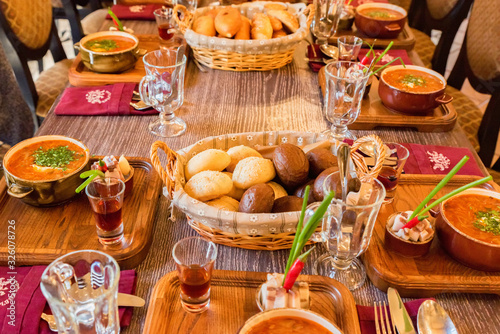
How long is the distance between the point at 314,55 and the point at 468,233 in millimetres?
1077

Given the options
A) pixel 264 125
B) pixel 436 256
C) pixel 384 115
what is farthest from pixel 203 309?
pixel 384 115

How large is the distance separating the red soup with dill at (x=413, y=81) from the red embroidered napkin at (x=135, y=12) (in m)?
1.16

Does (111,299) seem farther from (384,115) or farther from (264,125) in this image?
(384,115)

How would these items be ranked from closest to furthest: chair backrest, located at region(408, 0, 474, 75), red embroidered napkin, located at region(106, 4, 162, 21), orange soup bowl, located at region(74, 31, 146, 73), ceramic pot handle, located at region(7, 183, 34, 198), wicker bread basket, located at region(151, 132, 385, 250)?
wicker bread basket, located at region(151, 132, 385, 250) < ceramic pot handle, located at region(7, 183, 34, 198) < orange soup bowl, located at region(74, 31, 146, 73) < red embroidered napkin, located at region(106, 4, 162, 21) < chair backrest, located at region(408, 0, 474, 75)

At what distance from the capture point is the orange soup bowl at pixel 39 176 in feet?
3.39

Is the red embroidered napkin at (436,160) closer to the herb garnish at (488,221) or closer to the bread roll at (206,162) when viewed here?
the herb garnish at (488,221)

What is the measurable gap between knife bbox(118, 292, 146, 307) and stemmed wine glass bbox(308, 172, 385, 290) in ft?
1.14

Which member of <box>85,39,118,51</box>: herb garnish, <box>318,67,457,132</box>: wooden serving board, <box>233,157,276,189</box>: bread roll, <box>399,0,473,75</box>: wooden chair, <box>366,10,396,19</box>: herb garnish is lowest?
<box>399,0,473,75</box>: wooden chair

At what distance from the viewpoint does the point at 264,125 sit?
1501mm

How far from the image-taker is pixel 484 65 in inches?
81.4

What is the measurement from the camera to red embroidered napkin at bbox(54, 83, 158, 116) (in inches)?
59.2

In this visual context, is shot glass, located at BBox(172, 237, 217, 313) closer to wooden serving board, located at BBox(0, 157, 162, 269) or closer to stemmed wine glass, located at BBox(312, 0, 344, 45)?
wooden serving board, located at BBox(0, 157, 162, 269)

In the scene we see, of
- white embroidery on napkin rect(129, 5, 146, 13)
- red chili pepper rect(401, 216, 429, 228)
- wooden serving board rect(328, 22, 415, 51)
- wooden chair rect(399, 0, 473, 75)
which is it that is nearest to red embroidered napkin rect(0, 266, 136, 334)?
red chili pepper rect(401, 216, 429, 228)

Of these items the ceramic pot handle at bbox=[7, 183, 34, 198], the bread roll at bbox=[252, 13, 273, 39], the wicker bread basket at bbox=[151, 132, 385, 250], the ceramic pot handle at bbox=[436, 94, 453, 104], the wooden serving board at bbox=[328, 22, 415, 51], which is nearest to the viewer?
the wicker bread basket at bbox=[151, 132, 385, 250]
